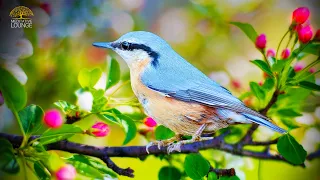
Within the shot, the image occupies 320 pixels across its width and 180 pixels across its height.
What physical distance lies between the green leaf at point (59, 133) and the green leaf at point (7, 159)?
46 millimetres

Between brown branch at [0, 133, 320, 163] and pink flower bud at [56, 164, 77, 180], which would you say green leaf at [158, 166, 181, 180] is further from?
pink flower bud at [56, 164, 77, 180]

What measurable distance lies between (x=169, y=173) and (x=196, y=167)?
14cm

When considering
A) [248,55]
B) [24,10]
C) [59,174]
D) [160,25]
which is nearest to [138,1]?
[160,25]

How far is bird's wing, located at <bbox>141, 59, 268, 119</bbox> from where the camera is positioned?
704 mm

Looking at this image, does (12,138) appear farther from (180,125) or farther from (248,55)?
(248,55)

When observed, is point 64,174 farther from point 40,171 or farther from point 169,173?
point 169,173

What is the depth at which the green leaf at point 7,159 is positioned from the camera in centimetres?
55

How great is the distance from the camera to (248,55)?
128 centimetres

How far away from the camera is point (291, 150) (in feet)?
2.12

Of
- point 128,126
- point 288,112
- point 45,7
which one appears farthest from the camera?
point 45,7

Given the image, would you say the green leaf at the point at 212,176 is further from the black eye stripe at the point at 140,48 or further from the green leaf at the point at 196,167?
the black eye stripe at the point at 140,48

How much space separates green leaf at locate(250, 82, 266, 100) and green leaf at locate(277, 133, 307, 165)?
0.38ft

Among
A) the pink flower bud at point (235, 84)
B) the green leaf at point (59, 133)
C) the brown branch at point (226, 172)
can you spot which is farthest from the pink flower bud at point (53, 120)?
the pink flower bud at point (235, 84)

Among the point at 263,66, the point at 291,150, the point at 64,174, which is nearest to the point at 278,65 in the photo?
the point at 263,66
